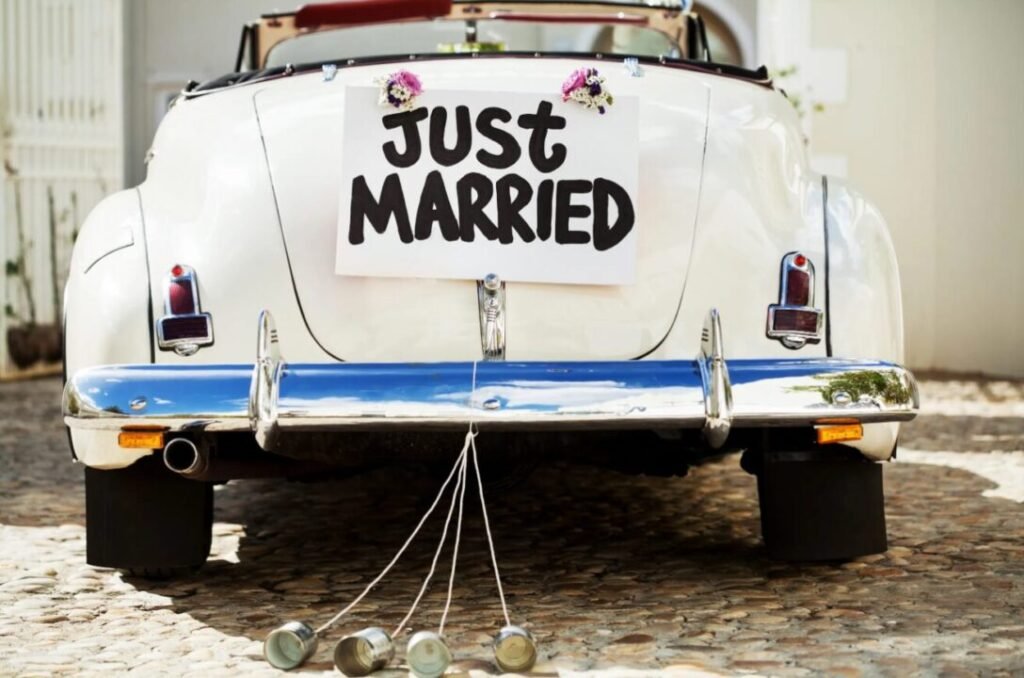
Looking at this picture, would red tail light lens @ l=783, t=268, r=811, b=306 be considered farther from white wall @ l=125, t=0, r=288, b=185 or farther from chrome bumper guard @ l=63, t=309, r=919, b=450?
white wall @ l=125, t=0, r=288, b=185

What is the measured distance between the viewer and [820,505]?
154 inches

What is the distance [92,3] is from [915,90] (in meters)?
5.36

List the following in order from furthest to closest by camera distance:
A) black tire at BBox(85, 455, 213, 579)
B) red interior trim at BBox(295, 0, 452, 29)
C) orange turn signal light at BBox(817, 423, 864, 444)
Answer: red interior trim at BBox(295, 0, 452, 29) → black tire at BBox(85, 455, 213, 579) → orange turn signal light at BBox(817, 423, 864, 444)

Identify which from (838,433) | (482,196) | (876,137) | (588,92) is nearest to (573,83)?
(588,92)

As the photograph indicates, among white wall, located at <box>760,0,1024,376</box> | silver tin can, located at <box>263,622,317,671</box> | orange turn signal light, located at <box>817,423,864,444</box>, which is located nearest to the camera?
silver tin can, located at <box>263,622,317,671</box>

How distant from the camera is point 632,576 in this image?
4.11 m

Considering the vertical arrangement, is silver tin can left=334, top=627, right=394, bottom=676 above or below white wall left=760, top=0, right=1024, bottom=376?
below

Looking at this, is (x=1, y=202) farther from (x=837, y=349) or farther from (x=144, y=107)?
(x=837, y=349)

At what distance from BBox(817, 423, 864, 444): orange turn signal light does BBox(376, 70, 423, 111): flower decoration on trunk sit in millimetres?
1263

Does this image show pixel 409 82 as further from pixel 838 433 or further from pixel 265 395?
pixel 838 433

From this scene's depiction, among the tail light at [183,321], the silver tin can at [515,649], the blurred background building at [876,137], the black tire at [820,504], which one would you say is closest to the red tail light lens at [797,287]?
the black tire at [820,504]

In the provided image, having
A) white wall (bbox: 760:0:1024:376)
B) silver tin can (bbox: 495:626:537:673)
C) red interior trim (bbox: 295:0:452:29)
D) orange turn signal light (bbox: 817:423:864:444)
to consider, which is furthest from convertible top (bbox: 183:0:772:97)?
white wall (bbox: 760:0:1024:376)

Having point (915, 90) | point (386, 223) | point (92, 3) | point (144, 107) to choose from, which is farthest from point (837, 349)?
point (144, 107)

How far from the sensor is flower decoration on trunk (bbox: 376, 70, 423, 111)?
372cm
